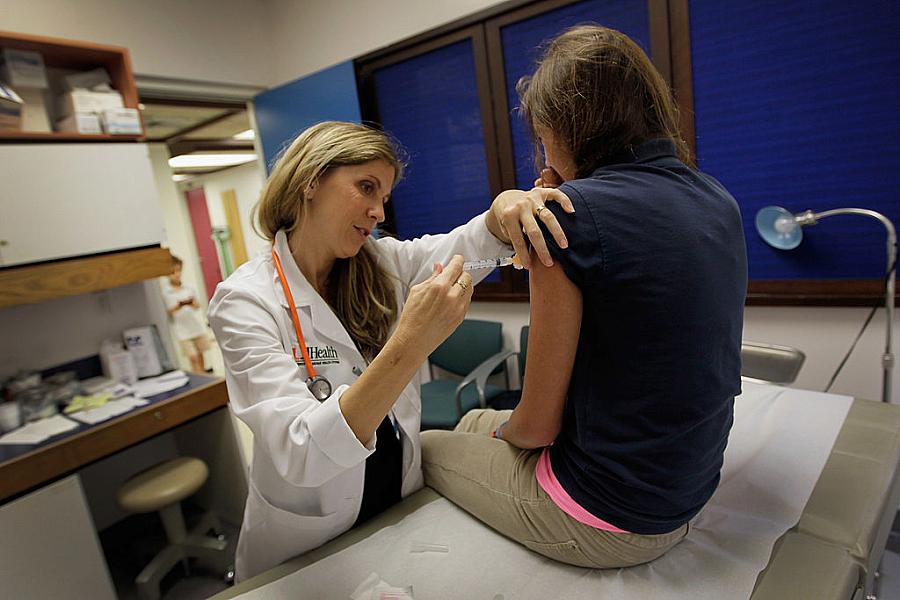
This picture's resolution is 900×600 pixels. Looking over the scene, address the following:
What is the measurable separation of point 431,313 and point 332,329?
16.1 inches

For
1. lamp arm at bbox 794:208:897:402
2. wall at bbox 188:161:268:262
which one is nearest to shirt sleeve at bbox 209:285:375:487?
lamp arm at bbox 794:208:897:402

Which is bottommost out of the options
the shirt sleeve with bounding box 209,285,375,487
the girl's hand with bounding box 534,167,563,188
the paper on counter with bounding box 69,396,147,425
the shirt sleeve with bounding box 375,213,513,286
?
the paper on counter with bounding box 69,396,147,425

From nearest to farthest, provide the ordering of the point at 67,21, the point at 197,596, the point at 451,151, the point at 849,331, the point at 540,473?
the point at 540,473 → the point at 849,331 → the point at 197,596 → the point at 67,21 → the point at 451,151

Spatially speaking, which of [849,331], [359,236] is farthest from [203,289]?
[849,331]

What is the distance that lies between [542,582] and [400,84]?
9.17ft

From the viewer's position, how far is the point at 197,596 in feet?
7.07

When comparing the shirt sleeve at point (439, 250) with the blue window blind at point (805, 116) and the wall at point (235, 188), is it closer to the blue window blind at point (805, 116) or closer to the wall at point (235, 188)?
the blue window blind at point (805, 116)

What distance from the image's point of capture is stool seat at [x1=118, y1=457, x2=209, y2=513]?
82.2 inches

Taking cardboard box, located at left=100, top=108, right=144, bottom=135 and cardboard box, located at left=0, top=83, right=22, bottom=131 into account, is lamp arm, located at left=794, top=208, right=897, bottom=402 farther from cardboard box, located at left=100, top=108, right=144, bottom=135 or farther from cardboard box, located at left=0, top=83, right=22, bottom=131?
cardboard box, located at left=0, top=83, right=22, bottom=131

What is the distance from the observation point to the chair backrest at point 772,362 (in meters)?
1.67

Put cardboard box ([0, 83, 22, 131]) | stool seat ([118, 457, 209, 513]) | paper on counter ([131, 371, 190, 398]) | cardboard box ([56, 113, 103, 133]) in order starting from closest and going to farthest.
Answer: cardboard box ([0, 83, 22, 131]) → stool seat ([118, 457, 209, 513]) → cardboard box ([56, 113, 103, 133]) → paper on counter ([131, 371, 190, 398])

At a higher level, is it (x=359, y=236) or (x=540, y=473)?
(x=359, y=236)

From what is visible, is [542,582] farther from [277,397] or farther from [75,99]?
[75,99]

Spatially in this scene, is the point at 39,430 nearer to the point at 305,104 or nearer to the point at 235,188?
the point at 305,104
